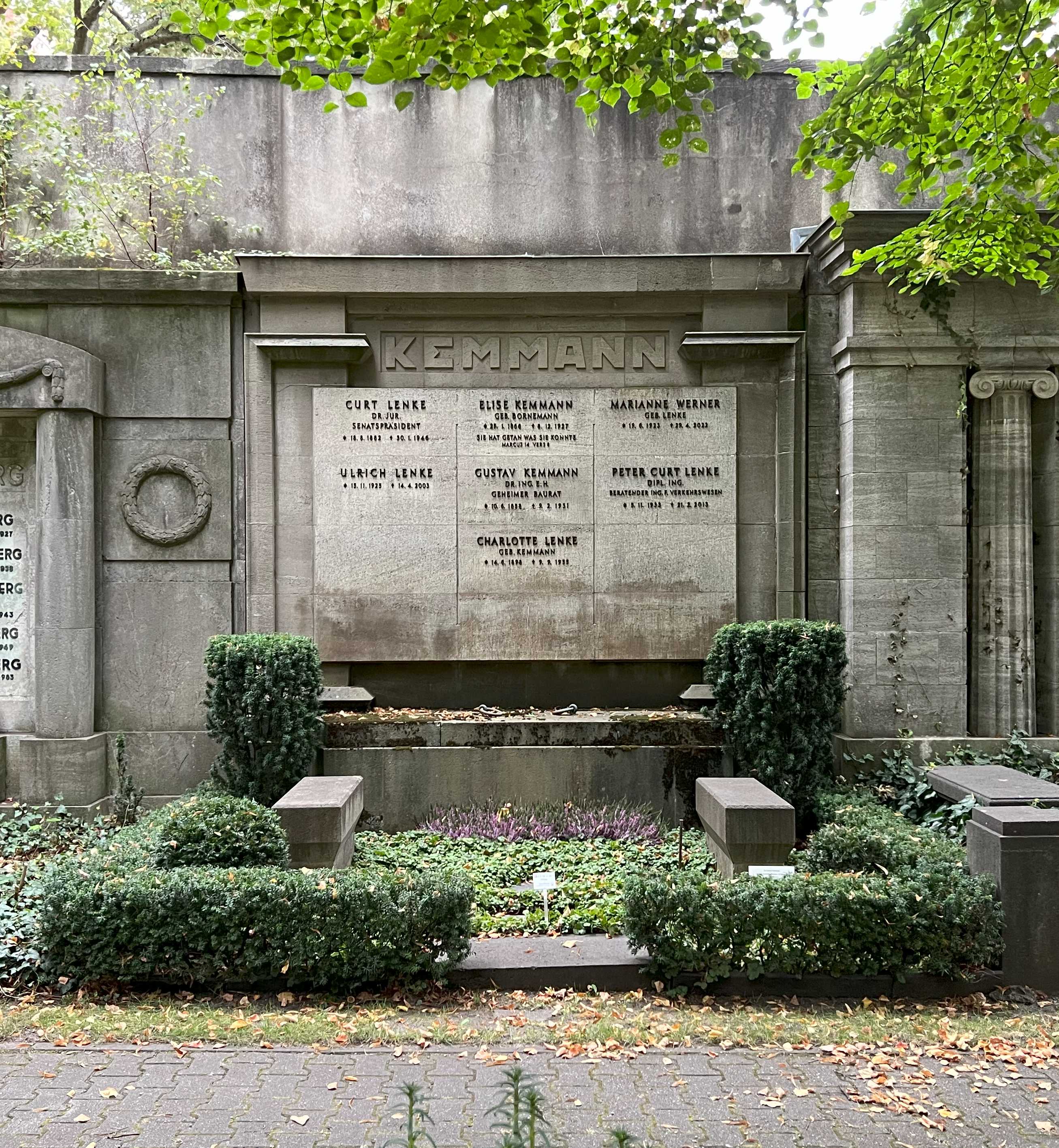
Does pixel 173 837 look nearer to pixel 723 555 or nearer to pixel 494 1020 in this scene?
pixel 494 1020

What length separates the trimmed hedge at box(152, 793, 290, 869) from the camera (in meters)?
5.92

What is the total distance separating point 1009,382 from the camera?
915cm

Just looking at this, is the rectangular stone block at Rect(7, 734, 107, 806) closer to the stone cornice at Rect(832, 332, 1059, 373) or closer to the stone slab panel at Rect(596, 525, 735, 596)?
the stone slab panel at Rect(596, 525, 735, 596)

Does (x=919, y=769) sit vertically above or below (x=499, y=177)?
below

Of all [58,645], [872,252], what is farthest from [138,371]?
[872,252]

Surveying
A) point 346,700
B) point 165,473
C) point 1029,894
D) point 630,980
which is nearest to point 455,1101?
point 630,980

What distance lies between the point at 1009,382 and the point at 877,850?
5.63 m

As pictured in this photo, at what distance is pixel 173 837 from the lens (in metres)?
5.95

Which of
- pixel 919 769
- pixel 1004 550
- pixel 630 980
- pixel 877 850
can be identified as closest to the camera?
pixel 630 980

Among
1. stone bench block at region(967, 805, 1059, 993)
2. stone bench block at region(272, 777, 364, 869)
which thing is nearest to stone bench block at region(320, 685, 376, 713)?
stone bench block at region(272, 777, 364, 869)

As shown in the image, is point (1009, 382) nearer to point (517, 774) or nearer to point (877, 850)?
point (877, 850)

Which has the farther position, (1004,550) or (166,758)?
(166,758)

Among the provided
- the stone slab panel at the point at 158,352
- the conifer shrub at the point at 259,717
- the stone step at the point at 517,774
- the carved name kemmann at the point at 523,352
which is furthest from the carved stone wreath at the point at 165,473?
the stone step at the point at 517,774

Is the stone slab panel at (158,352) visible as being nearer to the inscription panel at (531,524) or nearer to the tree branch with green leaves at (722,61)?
the inscription panel at (531,524)
